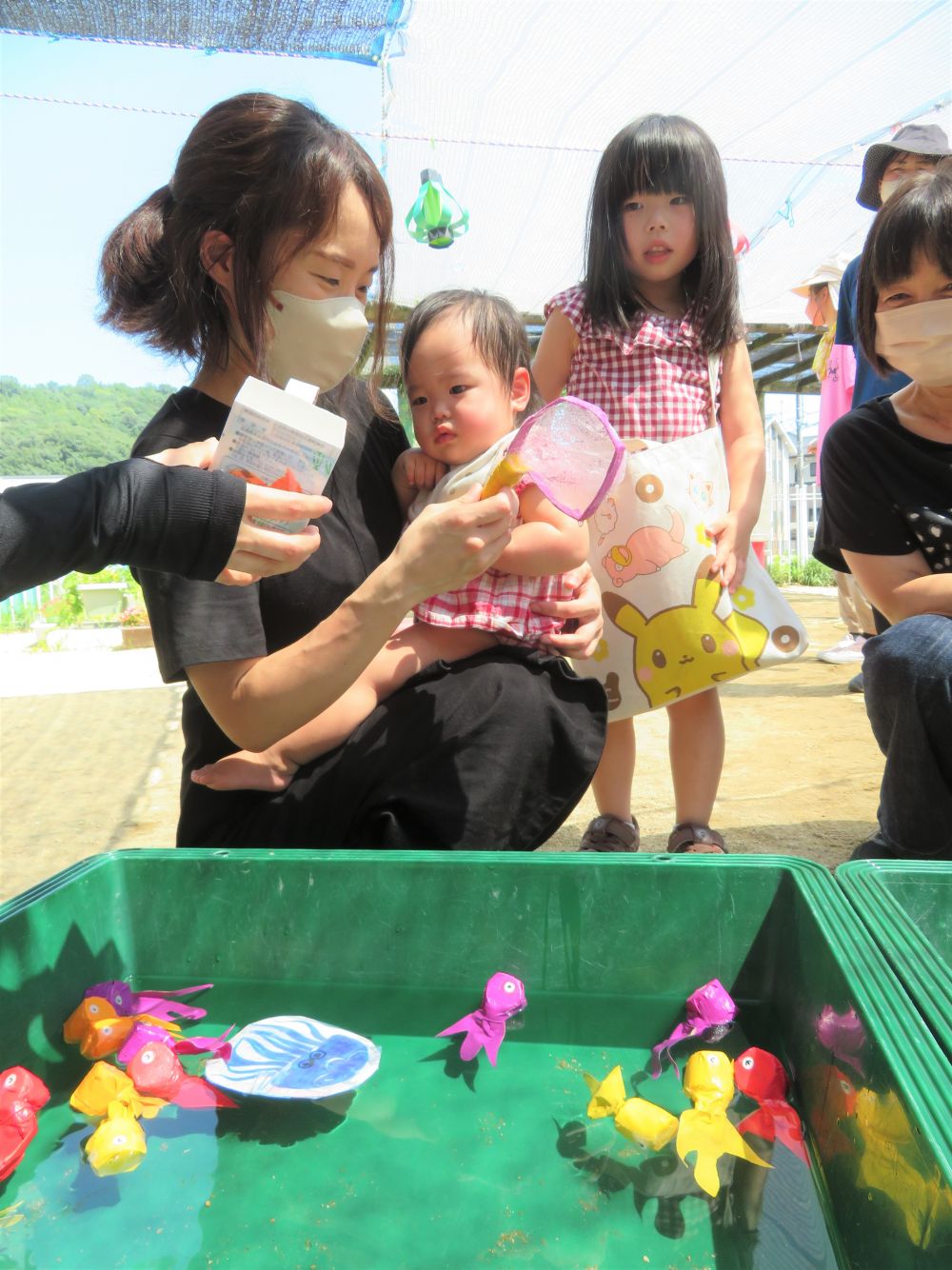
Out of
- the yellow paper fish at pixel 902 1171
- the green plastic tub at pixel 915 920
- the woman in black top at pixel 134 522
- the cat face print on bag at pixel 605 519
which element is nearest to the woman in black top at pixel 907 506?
the cat face print on bag at pixel 605 519

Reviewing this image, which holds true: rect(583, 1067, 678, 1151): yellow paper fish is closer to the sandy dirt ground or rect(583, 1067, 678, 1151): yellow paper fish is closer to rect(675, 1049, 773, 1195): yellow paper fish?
rect(675, 1049, 773, 1195): yellow paper fish

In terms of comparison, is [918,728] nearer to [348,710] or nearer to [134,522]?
[348,710]

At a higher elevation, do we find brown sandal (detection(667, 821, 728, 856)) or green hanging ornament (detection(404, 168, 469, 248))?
green hanging ornament (detection(404, 168, 469, 248))

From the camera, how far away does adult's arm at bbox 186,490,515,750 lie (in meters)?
1.16

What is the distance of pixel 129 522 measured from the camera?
2.74 feet

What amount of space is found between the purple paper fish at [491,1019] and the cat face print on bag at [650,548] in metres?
0.93

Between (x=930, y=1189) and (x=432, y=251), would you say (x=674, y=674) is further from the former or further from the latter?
(x=432, y=251)

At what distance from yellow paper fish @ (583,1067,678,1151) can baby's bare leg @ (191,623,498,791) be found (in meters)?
0.65

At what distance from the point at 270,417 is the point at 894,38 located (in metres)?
4.49

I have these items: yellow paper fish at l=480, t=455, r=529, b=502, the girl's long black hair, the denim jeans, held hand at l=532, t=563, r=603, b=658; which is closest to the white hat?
the girl's long black hair

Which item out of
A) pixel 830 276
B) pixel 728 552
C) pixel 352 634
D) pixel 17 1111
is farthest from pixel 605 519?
pixel 830 276

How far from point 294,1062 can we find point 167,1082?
12cm

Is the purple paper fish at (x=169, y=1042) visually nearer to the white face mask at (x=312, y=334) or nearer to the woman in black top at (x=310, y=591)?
the woman in black top at (x=310, y=591)

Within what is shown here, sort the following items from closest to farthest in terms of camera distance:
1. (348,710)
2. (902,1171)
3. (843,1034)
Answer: (902,1171), (843,1034), (348,710)
